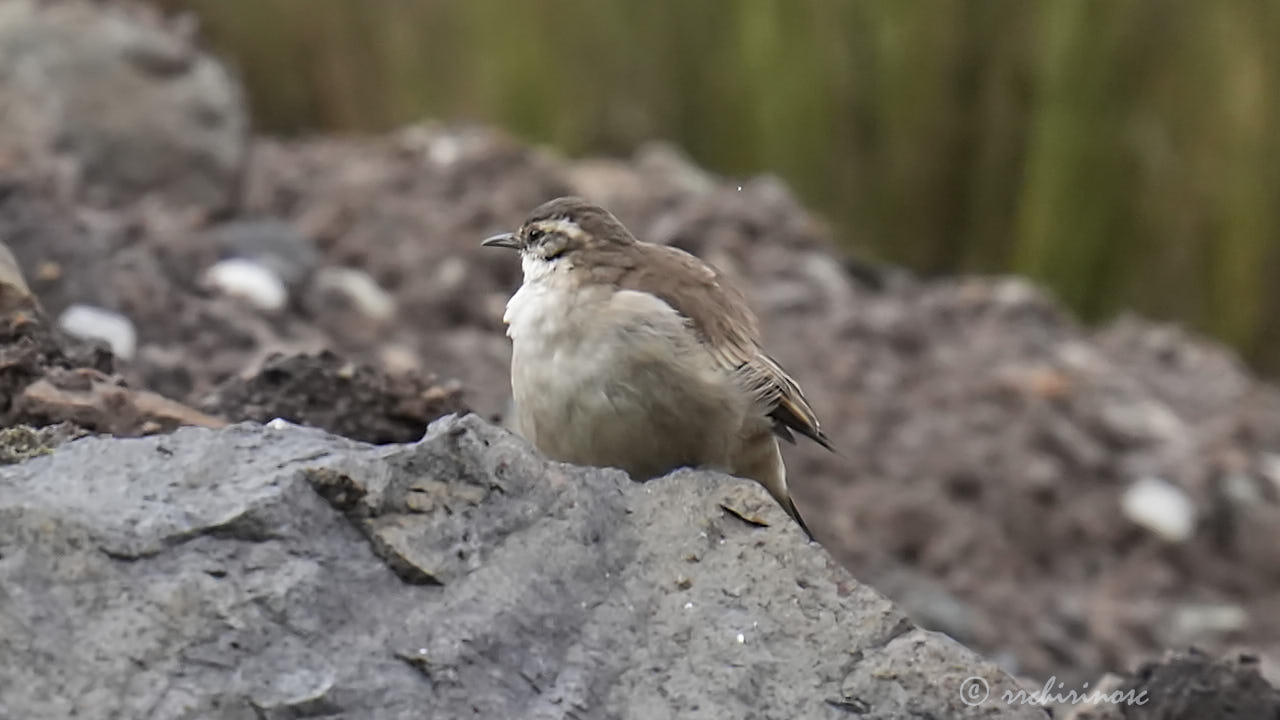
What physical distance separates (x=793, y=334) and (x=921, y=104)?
2071 mm

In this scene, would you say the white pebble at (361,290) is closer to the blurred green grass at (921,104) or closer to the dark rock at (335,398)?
the dark rock at (335,398)

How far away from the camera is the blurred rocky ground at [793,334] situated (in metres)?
7.38

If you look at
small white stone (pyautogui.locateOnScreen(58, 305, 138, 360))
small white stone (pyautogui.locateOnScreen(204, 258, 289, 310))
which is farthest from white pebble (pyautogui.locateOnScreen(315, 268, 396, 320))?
small white stone (pyautogui.locateOnScreen(58, 305, 138, 360))

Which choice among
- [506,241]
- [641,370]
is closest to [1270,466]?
[506,241]

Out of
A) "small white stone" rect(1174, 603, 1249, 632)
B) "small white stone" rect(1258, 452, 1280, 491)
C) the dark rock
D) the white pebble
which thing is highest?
"small white stone" rect(1258, 452, 1280, 491)

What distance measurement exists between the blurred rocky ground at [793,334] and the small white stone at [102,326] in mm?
15

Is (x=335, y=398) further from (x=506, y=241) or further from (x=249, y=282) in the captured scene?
(x=249, y=282)

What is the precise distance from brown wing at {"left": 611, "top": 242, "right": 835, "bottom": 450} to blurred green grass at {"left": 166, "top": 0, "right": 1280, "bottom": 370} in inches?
234

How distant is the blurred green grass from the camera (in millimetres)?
10352

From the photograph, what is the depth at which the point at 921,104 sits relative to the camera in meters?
10.8

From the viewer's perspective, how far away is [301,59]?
38.0ft

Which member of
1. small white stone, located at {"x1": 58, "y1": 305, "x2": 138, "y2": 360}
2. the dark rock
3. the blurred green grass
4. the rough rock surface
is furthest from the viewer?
the blurred green grass

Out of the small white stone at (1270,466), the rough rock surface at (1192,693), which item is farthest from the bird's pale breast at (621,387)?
the small white stone at (1270,466)

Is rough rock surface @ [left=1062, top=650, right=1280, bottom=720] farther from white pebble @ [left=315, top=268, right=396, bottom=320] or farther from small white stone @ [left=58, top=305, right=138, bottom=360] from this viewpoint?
white pebble @ [left=315, top=268, right=396, bottom=320]
